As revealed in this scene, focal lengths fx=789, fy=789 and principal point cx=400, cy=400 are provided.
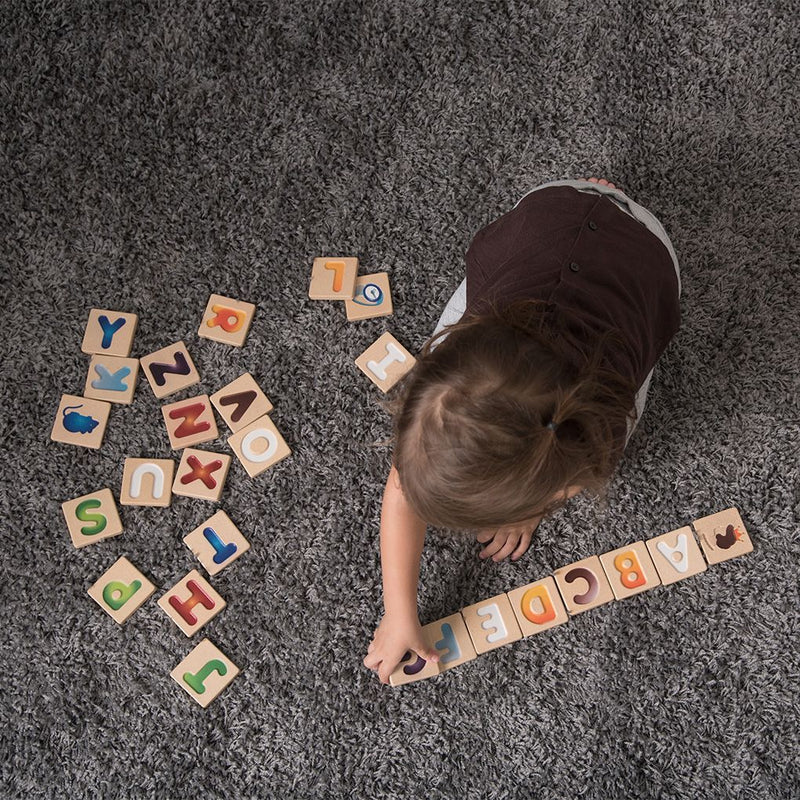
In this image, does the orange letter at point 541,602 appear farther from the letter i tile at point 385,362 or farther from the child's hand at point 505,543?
the letter i tile at point 385,362

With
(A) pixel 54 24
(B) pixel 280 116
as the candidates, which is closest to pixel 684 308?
(B) pixel 280 116

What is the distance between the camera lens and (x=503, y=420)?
25.0 inches

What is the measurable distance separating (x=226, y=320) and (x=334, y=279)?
159 mm

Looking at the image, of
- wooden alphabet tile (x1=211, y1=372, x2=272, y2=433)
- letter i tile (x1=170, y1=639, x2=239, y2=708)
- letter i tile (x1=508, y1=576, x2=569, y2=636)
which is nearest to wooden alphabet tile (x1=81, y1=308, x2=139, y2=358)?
wooden alphabet tile (x1=211, y1=372, x2=272, y2=433)

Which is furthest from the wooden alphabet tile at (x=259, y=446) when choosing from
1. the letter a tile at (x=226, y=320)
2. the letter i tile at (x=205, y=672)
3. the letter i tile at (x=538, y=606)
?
the letter i tile at (x=538, y=606)

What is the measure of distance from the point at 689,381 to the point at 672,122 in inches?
14.9

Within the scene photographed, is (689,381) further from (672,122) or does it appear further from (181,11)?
(181,11)

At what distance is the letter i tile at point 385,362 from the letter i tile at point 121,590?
1.30ft

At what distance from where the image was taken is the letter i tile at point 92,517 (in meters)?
1.03

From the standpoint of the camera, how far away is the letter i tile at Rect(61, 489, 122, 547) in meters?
1.03

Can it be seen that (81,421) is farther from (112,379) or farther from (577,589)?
(577,589)

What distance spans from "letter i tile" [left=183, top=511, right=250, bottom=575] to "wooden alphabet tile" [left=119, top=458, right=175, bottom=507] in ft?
0.20

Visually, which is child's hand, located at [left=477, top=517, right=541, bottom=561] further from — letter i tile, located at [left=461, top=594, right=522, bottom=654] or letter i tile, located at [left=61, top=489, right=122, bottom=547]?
letter i tile, located at [left=61, top=489, right=122, bottom=547]

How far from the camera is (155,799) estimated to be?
0.97 meters
